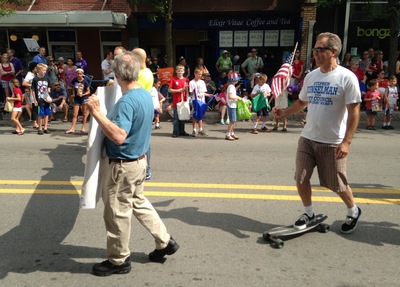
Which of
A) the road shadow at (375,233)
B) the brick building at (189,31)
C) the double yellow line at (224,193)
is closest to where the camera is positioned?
the road shadow at (375,233)

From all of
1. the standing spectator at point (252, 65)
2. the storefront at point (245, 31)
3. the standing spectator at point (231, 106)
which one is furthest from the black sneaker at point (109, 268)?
the storefront at point (245, 31)

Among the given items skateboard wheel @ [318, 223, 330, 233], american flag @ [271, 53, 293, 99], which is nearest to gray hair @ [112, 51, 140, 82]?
skateboard wheel @ [318, 223, 330, 233]

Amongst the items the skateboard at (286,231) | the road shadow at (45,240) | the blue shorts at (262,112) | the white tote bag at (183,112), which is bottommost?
the road shadow at (45,240)

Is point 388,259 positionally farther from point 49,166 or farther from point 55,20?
point 55,20

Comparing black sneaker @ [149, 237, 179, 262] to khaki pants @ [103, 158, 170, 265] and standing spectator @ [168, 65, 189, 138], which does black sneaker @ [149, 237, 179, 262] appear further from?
standing spectator @ [168, 65, 189, 138]

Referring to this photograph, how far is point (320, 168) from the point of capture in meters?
3.98

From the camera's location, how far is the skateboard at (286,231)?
151 inches

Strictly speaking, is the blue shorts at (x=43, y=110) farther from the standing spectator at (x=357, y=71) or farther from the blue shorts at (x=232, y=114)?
the standing spectator at (x=357, y=71)

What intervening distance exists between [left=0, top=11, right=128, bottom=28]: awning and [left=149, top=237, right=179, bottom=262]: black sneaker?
12.6 metres

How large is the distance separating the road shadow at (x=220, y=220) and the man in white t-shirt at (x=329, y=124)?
0.49 metres

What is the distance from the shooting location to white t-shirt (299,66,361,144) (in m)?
3.68

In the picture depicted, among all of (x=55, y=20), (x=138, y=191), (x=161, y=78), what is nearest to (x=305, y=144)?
(x=138, y=191)

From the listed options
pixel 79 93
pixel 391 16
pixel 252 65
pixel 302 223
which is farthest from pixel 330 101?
pixel 252 65

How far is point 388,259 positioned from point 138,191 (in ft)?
7.73
